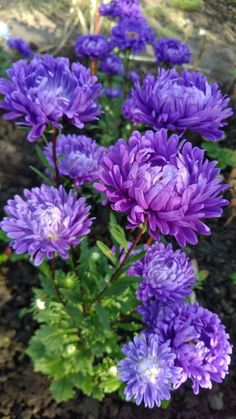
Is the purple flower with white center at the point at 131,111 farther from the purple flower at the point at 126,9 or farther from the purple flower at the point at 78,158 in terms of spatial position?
the purple flower at the point at 78,158

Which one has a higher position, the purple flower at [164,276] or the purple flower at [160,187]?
the purple flower at [160,187]

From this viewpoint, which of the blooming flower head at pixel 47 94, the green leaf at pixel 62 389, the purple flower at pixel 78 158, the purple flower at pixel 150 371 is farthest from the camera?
the green leaf at pixel 62 389

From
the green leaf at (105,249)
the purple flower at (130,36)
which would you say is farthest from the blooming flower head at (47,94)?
the purple flower at (130,36)

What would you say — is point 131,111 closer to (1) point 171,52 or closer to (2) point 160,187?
(1) point 171,52

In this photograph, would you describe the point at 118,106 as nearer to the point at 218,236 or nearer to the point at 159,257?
the point at 218,236

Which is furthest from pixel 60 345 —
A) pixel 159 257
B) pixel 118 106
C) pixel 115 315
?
pixel 118 106

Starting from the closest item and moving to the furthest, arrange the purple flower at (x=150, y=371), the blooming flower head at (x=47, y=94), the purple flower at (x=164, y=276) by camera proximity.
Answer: the blooming flower head at (x=47, y=94), the purple flower at (x=150, y=371), the purple flower at (x=164, y=276)

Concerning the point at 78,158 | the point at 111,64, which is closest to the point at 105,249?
the point at 78,158
